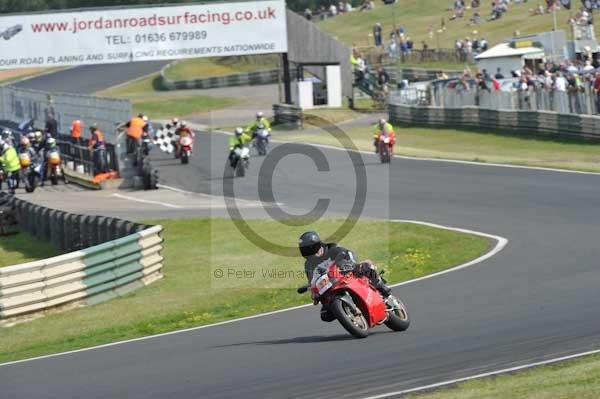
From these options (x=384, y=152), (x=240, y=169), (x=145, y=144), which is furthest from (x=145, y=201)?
(x=384, y=152)

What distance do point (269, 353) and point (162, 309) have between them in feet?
16.0

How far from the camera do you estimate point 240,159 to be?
3109cm

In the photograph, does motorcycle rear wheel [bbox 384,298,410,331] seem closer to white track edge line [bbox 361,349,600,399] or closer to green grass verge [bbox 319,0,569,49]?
white track edge line [bbox 361,349,600,399]

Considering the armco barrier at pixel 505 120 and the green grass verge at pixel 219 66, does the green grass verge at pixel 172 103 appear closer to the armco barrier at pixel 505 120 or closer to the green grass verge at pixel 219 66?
the green grass verge at pixel 219 66

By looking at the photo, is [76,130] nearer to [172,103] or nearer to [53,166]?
[53,166]

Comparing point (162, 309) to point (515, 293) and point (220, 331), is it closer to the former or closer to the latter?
point (220, 331)

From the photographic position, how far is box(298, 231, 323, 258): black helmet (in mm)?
11023

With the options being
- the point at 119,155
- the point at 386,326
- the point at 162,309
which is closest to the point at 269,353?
the point at 386,326

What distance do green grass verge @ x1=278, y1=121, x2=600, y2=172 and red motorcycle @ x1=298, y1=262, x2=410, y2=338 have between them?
15.9 metres

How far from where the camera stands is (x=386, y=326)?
11.5m

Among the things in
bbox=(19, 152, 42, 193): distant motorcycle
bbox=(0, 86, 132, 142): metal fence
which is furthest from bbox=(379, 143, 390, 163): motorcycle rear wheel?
bbox=(19, 152, 42, 193): distant motorcycle

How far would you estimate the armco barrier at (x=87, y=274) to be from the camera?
50.4 feet

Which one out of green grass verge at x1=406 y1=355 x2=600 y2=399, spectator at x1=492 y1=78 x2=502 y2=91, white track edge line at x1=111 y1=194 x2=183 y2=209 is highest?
spectator at x1=492 y1=78 x2=502 y2=91

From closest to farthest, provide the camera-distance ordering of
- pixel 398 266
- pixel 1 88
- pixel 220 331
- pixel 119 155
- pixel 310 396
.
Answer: pixel 310 396
pixel 220 331
pixel 398 266
pixel 119 155
pixel 1 88
